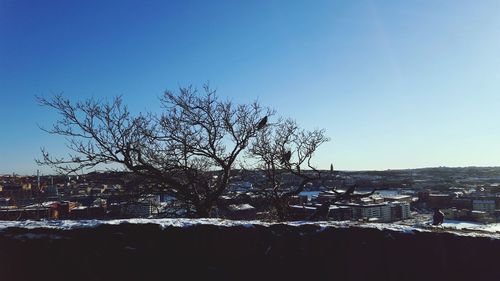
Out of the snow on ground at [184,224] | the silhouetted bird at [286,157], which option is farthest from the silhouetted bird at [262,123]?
the snow on ground at [184,224]

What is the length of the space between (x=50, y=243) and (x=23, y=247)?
187 millimetres

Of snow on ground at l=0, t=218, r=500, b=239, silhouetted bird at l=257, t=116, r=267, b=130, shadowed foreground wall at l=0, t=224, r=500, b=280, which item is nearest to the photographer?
shadowed foreground wall at l=0, t=224, r=500, b=280

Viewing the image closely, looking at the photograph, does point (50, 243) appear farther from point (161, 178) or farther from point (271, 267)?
point (161, 178)

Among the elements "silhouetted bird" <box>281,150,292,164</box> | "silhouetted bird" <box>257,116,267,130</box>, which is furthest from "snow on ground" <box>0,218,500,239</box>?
"silhouetted bird" <box>281,150,292,164</box>

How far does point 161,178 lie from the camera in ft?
37.1

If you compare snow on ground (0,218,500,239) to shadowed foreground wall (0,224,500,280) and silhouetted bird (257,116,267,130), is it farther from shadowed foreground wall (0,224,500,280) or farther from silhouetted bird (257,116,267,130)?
silhouetted bird (257,116,267,130)

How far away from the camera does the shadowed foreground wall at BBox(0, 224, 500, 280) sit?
312 cm

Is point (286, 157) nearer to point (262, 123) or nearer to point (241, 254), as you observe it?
point (262, 123)

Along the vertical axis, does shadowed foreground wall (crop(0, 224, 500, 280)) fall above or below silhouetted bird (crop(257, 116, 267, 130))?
below

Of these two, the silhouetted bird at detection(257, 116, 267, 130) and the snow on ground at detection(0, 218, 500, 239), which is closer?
the snow on ground at detection(0, 218, 500, 239)

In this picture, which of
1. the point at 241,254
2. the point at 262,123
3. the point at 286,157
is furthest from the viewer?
the point at 286,157

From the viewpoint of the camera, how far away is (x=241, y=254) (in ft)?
11.6

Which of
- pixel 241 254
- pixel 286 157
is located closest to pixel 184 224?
pixel 241 254

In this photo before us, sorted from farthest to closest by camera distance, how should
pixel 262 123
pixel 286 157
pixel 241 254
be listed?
1. pixel 286 157
2. pixel 262 123
3. pixel 241 254
